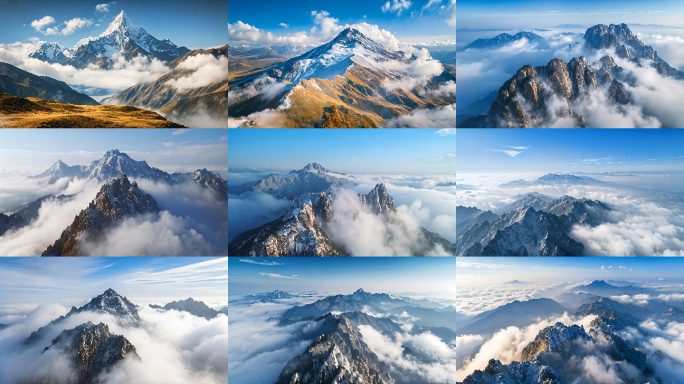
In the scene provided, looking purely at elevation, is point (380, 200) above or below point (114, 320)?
above

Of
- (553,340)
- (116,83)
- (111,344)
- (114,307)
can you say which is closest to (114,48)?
(116,83)

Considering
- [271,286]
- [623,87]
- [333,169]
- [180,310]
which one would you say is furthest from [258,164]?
[623,87]

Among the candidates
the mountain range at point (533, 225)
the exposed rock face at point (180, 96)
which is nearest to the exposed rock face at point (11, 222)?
the exposed rock face at point (180, 96)

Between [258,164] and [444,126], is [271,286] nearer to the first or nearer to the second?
[258,164]

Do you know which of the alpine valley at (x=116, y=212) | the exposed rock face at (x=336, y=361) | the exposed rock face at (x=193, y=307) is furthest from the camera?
the exposed rock face at (x=193, y=307)

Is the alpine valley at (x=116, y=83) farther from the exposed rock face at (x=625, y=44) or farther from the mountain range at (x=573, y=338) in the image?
the exposed rock face at (x=625, y=44)

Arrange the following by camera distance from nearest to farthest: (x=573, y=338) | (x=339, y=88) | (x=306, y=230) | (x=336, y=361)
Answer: (x=336, y=361) < (x=573, y=338) < (x=306, y=230) < (x=339, y=88)

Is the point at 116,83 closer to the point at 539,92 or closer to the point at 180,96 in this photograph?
the point at 180,96
